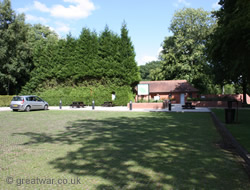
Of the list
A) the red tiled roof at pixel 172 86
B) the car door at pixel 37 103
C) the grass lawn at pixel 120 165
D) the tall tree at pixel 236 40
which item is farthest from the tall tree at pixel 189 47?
the grass lawn at pixel 120 165

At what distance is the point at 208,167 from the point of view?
4.50m

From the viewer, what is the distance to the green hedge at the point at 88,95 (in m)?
35.0

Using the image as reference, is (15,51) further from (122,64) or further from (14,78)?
(122,64)

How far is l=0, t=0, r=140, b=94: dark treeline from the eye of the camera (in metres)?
35.6

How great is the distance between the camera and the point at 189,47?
156 ft

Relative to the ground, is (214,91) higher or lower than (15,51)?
lower

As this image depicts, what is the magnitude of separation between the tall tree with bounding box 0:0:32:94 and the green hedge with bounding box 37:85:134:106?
5809 mm

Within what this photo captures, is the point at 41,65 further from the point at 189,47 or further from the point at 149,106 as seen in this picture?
the point at 189,47

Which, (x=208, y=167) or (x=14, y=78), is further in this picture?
(x=14, y=78)

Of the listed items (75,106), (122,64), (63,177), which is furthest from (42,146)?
(122,64)

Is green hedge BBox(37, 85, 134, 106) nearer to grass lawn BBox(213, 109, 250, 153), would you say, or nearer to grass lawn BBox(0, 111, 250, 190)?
grass lawn BBox(213, 109, 250, 153)

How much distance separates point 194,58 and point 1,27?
37.5 meters

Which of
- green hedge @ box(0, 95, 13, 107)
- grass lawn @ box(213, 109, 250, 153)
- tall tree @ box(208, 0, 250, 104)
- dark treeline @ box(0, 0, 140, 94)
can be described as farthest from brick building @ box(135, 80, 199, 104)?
grass lawn @ box(213, 109, 250, 153)

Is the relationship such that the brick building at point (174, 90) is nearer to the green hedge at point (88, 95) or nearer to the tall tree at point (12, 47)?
the green hedge at point (88, 95)
